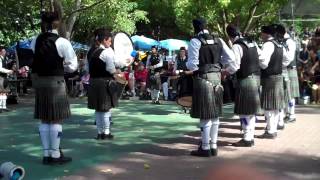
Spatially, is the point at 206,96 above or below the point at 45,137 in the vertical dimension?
above

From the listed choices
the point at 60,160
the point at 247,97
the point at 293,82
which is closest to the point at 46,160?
the point at 60,160

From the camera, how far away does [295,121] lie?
11422mm

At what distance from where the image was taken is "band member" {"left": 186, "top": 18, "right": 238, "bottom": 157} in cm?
754

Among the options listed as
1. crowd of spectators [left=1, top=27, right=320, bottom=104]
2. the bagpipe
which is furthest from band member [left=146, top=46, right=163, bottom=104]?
the bagpipe

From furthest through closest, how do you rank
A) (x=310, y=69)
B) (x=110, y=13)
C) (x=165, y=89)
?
(x=110, y=13)
(x=165, y=89)
(x=310, y=69)

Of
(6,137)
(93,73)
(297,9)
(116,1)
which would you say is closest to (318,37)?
(297,9)

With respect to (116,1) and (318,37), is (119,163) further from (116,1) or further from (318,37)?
(116,1)

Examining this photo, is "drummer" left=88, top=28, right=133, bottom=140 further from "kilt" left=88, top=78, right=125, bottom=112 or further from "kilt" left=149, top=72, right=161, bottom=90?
"kilt" left=149, top=72, right=161, bottom=90

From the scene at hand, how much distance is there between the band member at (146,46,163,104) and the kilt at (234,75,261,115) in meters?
6.98

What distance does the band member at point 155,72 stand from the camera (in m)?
15.9

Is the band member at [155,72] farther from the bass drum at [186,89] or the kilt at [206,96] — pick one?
the kilt at [206,96]

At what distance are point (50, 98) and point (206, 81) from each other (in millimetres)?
2214

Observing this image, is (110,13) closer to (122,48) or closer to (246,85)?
(122,48)

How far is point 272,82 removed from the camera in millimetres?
9266
